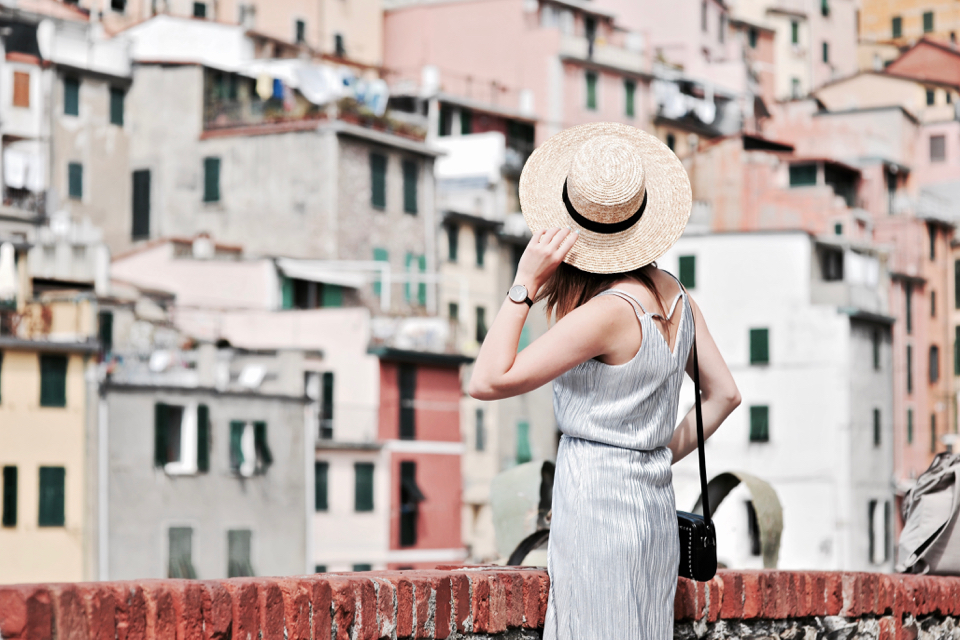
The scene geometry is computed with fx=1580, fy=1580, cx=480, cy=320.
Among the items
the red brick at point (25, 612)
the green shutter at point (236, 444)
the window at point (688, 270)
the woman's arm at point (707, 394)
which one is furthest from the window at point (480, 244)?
the red brick at point (25, 612)

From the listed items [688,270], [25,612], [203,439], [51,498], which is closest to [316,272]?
[203,439]

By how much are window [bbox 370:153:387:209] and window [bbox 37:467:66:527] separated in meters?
15.0

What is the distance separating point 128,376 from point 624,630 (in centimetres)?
3076

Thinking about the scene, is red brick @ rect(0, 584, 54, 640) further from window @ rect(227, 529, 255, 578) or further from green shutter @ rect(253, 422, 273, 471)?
green shutter @ rect(253, 422, 273, 471)

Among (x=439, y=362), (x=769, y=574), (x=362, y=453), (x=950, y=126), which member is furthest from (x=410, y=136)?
(x=769, y=574)

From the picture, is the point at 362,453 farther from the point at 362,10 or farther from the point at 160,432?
the point at 362,10

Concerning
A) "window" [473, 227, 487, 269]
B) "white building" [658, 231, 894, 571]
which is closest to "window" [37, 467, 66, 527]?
"window" [473, 227, 487, 269]

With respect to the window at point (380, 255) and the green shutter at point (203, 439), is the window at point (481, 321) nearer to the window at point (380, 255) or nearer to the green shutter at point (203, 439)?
the window at point (380, 255)

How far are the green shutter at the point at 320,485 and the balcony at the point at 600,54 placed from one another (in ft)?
74.1

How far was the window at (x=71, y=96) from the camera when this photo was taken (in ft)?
141

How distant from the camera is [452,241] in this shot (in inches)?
1829

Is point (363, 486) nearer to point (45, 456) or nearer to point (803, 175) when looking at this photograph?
point (45, 456)

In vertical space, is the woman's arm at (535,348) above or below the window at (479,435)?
above

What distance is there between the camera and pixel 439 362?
134 feet
